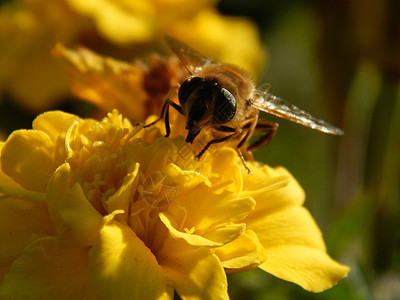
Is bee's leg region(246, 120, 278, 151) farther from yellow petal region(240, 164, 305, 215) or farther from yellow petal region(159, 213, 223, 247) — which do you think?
yellow petal region(159, 213, 223, 247)

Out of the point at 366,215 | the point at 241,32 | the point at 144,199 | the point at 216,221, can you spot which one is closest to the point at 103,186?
the point at 144,199

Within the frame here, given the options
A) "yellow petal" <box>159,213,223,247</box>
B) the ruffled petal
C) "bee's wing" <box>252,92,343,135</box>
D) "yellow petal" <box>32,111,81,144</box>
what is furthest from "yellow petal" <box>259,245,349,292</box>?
"yellow petal" <box>32,111,81,144</box>

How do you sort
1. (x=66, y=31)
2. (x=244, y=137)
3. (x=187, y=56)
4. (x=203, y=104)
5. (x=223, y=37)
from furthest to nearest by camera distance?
(x=223, y=37) → (x=66, y=31) → (x=187, y=56) → (x=244, y=137) → (x=203, y=104)

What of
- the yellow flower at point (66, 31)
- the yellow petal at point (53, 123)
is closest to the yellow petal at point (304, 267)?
the yellow petal at point (53, 123)

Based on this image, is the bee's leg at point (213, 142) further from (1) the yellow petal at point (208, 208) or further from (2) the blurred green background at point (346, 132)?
(2) the blurred green background at point (346, 132)

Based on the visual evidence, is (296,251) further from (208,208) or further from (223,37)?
(223,37)

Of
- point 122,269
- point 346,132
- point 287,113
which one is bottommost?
point 346,132

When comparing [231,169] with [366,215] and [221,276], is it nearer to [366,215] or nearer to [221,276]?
[221,276]

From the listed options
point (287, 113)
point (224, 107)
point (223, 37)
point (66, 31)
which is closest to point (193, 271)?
point (224, 107)
